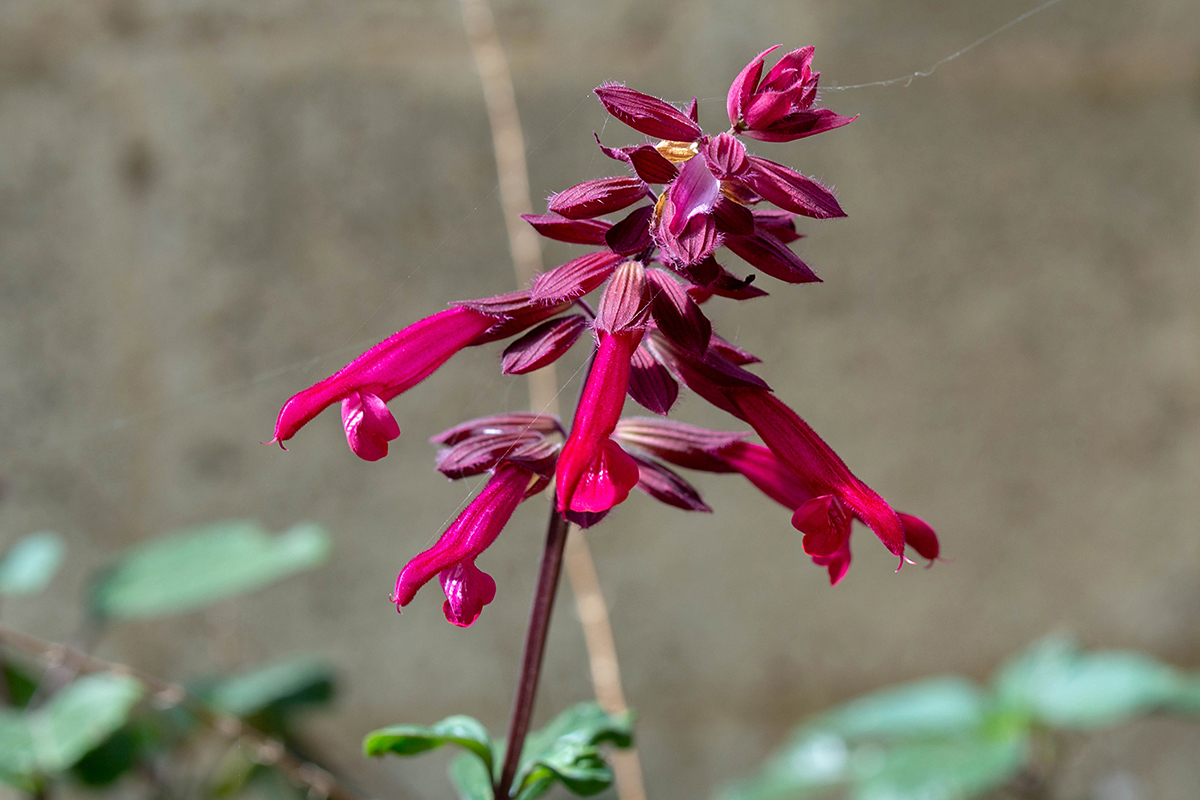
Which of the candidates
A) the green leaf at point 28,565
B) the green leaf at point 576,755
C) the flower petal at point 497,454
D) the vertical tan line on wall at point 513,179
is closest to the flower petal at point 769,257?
the flower petal at point 497,454

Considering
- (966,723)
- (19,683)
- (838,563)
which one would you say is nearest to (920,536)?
(838,563)

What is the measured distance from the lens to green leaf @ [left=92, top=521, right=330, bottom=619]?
2.58ft

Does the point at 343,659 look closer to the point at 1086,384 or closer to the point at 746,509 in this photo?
the point at 746,509

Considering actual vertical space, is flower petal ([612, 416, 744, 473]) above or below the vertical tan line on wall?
below

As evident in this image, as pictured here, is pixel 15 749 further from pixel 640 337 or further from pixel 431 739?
pixel 640 337

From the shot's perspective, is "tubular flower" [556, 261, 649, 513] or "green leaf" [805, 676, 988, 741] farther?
"green leaf" [805, 676, 988, 741]

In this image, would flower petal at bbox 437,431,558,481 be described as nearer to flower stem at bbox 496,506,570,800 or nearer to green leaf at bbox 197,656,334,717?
flower stem at bbox 496,506,570,800

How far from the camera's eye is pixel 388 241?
3.45 feet

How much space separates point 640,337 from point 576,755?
0.64 feet

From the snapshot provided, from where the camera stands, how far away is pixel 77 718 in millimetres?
714

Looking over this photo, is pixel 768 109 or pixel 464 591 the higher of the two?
pixel 768 109

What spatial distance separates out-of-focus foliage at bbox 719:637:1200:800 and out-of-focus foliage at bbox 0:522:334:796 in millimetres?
544

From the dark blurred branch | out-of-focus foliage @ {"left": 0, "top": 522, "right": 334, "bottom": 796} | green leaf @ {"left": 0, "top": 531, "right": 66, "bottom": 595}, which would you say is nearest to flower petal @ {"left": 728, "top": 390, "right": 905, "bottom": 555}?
the dark blurred branch

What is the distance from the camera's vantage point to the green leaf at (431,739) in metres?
0.37
